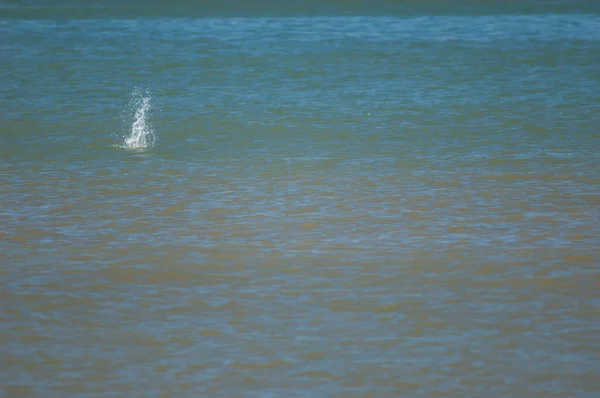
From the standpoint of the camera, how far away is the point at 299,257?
200 inches

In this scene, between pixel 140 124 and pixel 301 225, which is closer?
pixel 301 225

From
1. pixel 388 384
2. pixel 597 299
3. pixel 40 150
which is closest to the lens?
pixel 388 384

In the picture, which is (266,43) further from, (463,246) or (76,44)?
(463,246)

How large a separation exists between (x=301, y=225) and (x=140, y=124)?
295cm

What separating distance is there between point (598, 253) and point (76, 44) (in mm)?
8414

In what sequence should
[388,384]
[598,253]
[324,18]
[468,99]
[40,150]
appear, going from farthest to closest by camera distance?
[324,18], [468,99], [40,150], [598,253], [388,384]

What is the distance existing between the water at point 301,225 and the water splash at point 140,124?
3cm

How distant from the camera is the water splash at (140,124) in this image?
25.0ft

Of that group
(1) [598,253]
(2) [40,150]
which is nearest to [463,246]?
(1) [598,253]

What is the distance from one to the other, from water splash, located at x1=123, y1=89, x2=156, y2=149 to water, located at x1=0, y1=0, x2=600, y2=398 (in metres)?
0.03

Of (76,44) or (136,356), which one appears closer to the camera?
(136,356)

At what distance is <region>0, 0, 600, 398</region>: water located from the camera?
3896 millimetres

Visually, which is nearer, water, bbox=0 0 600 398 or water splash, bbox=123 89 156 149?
water, bbox=0 0 600 398

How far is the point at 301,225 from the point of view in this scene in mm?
5578
